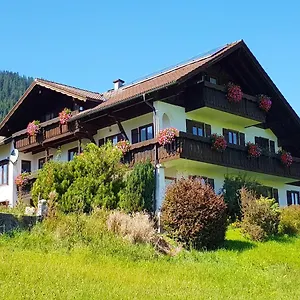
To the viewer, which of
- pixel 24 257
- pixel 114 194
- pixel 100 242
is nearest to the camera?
pixel 24 257

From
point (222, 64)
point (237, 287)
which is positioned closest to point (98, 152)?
point (222, 64)

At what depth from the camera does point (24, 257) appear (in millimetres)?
15016

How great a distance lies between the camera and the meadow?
474 inches

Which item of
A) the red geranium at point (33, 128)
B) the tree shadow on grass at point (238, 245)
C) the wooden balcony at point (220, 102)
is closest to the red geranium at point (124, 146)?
the wooden balcony at point (220, 102)

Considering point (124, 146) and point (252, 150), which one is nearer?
point (124, 146)

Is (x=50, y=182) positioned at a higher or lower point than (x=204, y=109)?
lower

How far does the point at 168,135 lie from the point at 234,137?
281 inches

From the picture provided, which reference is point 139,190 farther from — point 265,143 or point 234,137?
point 265,143

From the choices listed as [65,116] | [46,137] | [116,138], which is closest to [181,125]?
[116,138]

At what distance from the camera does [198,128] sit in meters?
28.8

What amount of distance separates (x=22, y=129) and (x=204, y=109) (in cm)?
1203

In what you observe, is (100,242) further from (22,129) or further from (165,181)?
(22,129)

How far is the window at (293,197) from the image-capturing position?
3416 centimetres

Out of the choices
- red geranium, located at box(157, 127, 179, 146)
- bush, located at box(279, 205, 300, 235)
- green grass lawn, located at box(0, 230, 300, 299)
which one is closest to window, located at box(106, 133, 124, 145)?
red geranium, located at box(157, 127, 179, 146)
